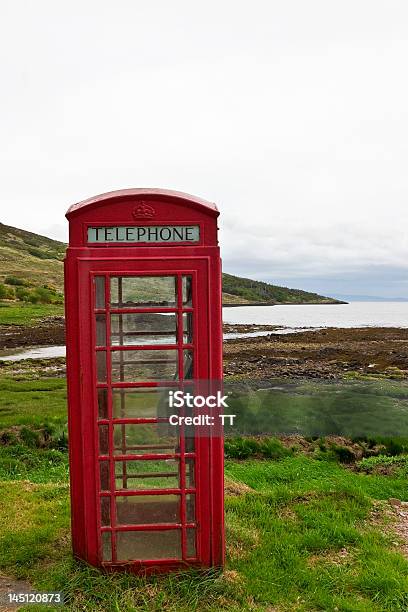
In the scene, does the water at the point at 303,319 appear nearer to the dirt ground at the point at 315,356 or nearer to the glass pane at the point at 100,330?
the dirt ground at the point at 315,356

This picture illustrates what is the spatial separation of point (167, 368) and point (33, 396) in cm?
1301

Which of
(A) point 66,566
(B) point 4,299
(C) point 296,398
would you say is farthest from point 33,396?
(B) point 4,299

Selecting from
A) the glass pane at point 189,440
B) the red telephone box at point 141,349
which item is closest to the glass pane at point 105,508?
the red telephone box at point 141,349

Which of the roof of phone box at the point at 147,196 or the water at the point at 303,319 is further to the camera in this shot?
the water at the point at 303,319

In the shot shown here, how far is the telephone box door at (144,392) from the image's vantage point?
488 centimetres

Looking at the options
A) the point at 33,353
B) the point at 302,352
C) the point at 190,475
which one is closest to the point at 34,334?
the point at 33,353

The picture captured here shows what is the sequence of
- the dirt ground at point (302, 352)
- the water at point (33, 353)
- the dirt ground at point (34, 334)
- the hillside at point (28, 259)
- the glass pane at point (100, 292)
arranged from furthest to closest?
the hillside at point (28, 259), the dirt ground at point (34, 334), the water at point (33, 353), the dirt ground at point (302, 352), the glass pane at point (100, 292)

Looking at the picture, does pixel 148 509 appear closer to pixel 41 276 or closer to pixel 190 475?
pixel 190 475

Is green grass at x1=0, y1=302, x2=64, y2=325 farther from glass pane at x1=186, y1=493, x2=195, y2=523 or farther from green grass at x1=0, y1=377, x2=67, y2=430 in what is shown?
glass pane at x1=186, y1=493, x2=195, y2=523

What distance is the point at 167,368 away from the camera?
16.8 feet

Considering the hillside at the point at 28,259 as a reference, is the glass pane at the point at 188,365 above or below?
below

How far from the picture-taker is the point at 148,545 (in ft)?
17.1

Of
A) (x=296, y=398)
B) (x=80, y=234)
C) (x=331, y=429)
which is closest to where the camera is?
(x=80, y=234)

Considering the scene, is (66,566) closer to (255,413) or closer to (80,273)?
(80,273)
